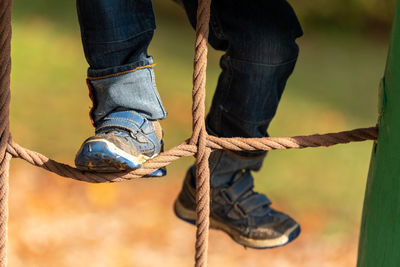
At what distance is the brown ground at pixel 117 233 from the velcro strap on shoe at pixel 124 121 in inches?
44.2

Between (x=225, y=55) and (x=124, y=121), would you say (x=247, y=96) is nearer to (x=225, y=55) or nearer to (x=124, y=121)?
(x=225, y=55)

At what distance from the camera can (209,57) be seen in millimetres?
2918

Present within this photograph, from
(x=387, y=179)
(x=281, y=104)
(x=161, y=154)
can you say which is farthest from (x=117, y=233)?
(x=387, y=179)

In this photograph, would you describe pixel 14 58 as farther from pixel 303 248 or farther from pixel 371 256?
pixel 371 256

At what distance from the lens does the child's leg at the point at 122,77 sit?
0.85 meters

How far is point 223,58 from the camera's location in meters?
1.05

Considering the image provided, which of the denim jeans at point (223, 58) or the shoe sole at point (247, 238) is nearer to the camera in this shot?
the denim jeans at point (223, 58)

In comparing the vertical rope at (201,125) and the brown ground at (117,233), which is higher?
the vertical rope at (201,125)

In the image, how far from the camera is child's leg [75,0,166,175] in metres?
0.85

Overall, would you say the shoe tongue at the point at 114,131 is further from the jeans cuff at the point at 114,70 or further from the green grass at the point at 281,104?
the green grass at the point at 281,104

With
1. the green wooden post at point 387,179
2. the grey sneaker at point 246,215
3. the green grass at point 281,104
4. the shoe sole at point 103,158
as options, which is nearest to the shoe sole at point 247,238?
the grey sneaker at point 246,215

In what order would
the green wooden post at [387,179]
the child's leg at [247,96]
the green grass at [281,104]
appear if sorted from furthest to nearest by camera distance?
the green grass at [281,104], the child's leg at [247,96], the green wooden post at [387,179]

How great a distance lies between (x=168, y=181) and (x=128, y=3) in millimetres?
1412

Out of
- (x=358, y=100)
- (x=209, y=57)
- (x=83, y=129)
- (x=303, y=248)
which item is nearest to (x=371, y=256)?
(x=303, y=248)
